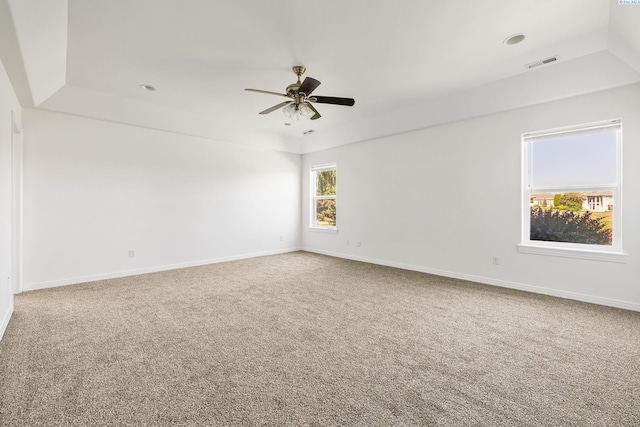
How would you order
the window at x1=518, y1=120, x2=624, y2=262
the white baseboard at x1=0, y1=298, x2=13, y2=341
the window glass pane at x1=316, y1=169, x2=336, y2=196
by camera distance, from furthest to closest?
the window glass pane at x1=316, y1=169, x2=336, y2=196 → the window at x1=518, y1=120, x2=624, y2=262 → the white baseboard at x1=0, y1=298, x2=13, y2=341

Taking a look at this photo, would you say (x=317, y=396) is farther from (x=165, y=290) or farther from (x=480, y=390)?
(x=165, y=290)

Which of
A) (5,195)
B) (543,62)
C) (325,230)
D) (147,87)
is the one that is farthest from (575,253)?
(5,195)

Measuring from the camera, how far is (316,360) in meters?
2.14

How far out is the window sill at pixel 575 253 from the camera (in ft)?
10.8

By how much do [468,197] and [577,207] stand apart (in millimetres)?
1273

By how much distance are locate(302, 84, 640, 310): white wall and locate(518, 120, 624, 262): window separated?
5.0 inches

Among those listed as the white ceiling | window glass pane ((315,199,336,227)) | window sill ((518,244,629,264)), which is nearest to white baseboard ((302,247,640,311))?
window sill ((518,244,629,264))

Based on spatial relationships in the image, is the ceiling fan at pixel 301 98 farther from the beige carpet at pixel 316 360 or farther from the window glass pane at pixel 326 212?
the window glass pane at pixel 326 212

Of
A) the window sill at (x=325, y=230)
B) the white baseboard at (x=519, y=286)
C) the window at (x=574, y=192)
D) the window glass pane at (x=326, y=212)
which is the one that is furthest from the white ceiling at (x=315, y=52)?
the window sill at (x=325, y=230)

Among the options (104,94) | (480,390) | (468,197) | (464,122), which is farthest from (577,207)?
(104,94)

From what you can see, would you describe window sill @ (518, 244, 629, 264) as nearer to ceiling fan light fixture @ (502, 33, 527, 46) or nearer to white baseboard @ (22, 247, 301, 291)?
ceiling fan light fixture @ (502, 33, 527, 46)

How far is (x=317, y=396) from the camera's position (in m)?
1.74

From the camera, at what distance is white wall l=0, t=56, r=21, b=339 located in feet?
8.62

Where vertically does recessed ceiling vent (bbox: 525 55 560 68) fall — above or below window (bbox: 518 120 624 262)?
above
